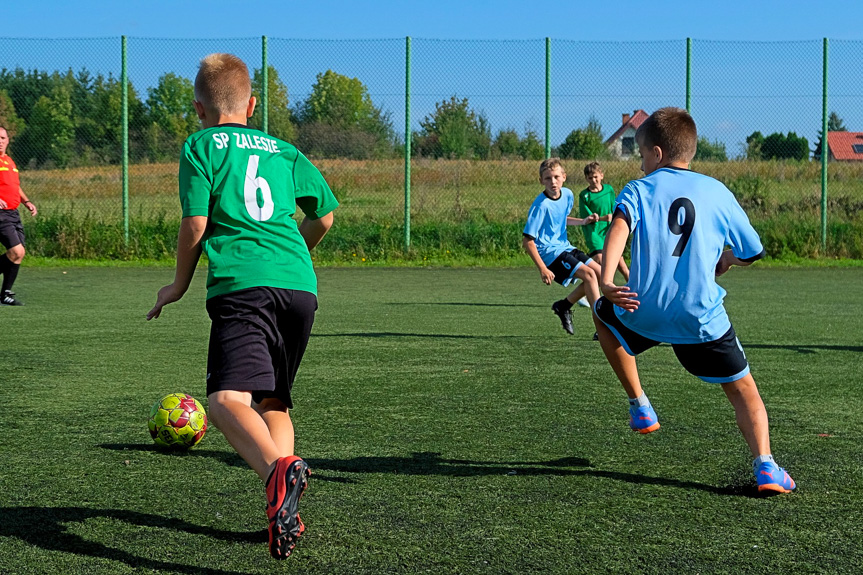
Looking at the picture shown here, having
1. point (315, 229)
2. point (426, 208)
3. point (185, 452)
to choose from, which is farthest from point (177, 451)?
point (426, 208)

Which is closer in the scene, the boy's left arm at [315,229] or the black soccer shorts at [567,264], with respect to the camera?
the boy's left arm at [315,229]

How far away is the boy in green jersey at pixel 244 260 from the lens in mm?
3248

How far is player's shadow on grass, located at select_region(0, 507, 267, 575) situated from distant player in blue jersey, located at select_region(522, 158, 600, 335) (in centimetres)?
569

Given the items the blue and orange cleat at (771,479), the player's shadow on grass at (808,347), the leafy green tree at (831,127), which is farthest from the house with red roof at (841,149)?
the blue and orange cleat at (771,479)

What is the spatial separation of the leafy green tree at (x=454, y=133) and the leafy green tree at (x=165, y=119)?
13.0 feet

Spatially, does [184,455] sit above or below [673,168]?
below

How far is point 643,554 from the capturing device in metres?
3.19

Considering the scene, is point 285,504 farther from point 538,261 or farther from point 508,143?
point 508,143

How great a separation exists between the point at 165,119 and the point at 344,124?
317 centimetres

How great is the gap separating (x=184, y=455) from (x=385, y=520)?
53.9 inches

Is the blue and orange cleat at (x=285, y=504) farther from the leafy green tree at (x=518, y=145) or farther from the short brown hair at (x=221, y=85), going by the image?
the leafy green tree at (x=518, y=145)

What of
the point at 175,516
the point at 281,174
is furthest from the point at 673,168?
the point at 175,516

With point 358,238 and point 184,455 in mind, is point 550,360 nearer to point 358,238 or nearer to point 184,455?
point 184,455

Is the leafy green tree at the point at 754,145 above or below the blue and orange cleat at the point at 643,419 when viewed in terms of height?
above
